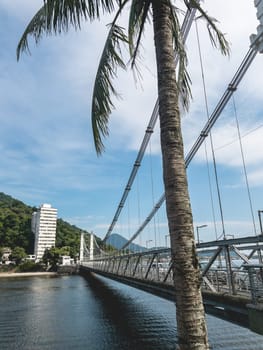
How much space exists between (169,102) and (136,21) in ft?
4.79

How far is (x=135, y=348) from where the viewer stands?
1021 cm

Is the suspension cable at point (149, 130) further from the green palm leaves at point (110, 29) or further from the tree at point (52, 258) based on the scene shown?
the tree at point (52, 258)

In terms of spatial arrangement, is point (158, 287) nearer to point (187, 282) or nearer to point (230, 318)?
point (230, 318)

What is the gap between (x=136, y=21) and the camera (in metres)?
3.81

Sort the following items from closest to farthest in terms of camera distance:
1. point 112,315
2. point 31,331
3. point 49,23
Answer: point 49,23
point 31,331
point 112,315

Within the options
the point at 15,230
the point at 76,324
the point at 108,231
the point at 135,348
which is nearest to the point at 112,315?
the point at 76,324

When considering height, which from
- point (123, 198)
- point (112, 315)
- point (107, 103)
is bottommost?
point (112, 315)

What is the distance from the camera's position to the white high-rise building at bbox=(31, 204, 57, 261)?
10104 cm

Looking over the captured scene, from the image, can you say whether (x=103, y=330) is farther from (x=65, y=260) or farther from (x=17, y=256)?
(x=17, y=256)

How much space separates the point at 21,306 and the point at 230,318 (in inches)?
768

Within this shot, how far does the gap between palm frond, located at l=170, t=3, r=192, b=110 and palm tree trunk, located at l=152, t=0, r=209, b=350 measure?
40 centimetres

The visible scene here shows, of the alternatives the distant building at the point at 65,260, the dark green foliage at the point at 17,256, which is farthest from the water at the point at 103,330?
the dark green foliage at the point at 17,256

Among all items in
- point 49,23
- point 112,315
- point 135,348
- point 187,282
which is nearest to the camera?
point 187,282

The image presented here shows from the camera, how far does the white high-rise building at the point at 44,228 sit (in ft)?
331
